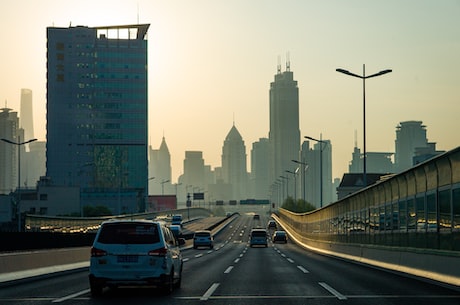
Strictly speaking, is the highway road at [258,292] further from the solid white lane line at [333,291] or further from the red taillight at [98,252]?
the red taillight at [98,252]

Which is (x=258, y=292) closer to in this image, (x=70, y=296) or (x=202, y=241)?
(x=70, y=296)

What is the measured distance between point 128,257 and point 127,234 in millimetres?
614

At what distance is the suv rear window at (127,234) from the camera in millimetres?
18297

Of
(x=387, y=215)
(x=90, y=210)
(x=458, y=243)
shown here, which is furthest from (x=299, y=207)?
(x=458, y=243)

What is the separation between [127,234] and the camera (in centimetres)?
1839

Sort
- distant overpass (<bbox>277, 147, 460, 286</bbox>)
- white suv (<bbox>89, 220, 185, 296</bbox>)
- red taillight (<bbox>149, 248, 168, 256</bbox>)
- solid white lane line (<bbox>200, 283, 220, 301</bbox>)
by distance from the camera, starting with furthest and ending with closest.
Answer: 1. distant overpass (<bbox>277, 147, 460, 286</bbox>)
2. red taillight (<bbox>149, 248, 168, 256</bbox>)
3. white suv (<bbox>89, 220, 185, 296</bbox>)
4. solid white lane line (<bbox>200, 283, 220, 301</bbox>)

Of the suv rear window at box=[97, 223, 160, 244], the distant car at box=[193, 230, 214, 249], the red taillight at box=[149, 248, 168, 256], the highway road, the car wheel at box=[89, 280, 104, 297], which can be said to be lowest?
the distant car at box=[193, 230, 214, 249]

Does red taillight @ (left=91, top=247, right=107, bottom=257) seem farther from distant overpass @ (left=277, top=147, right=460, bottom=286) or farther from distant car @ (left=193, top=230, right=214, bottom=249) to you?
distant car @ (left=193, top=230, right=214, bottom=249)

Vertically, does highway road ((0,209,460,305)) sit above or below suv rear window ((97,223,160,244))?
below

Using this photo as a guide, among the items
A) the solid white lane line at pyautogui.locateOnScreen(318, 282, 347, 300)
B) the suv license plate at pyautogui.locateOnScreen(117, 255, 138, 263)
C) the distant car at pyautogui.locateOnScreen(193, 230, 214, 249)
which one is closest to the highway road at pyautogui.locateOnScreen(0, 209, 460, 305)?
the solid white lane line at pyautogui.locateOnScreen(318, 282, 347, 300)

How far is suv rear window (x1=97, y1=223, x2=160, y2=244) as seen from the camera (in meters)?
18.3

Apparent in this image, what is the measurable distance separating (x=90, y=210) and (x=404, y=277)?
13058 cm

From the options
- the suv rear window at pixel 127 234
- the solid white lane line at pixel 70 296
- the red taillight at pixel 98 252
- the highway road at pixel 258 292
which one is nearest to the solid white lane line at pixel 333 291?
the highway road at pixel 258 292

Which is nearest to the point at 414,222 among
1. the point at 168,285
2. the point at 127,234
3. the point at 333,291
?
the point at 333,291
